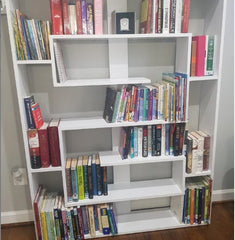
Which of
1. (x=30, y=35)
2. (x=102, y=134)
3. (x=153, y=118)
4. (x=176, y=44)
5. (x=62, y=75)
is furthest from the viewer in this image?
(x=102, y=134)

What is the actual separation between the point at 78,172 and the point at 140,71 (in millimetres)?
873

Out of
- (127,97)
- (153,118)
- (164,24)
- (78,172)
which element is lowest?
(78,172)

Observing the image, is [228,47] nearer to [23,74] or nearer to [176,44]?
[176,44]

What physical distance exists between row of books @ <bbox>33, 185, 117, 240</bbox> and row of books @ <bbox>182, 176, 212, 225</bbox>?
23.2 inches

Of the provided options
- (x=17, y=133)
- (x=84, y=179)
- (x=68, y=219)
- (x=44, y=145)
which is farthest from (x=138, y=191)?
(x=17, y=133)

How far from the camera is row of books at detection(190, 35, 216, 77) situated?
1.56m

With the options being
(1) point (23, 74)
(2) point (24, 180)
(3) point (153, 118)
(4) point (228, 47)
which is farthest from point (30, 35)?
(4) point (228, 47)

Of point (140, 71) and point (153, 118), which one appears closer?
point (153, 118)

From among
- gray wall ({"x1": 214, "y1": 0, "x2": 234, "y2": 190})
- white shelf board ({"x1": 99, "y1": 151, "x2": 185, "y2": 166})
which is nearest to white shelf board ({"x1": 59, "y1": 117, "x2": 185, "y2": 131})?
white shelf board ({"x1": 99, "y1": 151, "x2": 185, "y2": 166})

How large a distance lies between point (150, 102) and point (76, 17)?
71cm

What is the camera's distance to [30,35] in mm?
1427

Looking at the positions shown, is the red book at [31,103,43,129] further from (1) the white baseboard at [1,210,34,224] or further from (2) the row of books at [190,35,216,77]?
(2) the row of books at [190,35,216,77]

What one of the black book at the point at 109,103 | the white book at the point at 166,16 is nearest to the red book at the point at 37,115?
the black book at the point at 109,103

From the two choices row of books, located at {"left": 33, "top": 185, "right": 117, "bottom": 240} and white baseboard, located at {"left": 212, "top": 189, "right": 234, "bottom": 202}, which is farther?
white baseboard, located at {"left": 212, "top": 189, "right": 234, "bottom": 202}
